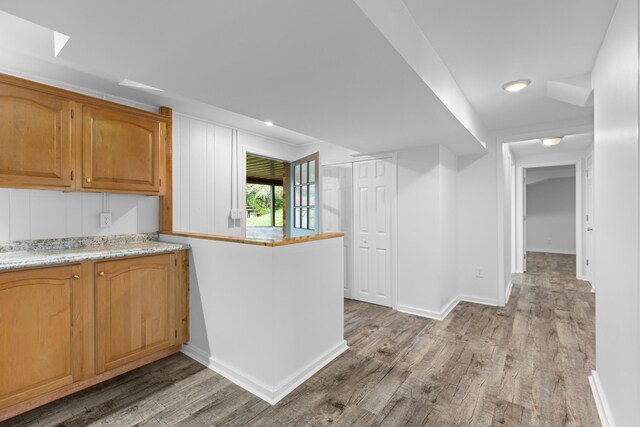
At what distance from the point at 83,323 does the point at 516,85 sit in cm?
363

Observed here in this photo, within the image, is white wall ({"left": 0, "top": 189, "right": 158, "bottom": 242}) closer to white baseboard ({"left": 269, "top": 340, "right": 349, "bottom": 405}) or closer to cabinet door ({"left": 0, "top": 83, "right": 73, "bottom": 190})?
cabinet door ({"left": 0, "top": 83, "right": 73, "bottom": 190})

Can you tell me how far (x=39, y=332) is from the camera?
1862 millimetres

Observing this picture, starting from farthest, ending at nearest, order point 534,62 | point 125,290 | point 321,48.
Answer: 1. point 125,290
2. point 534,62
3. point 321,48

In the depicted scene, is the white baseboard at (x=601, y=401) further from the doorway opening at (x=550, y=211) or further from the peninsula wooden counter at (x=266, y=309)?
the doorway opening at (x=550, y=211)

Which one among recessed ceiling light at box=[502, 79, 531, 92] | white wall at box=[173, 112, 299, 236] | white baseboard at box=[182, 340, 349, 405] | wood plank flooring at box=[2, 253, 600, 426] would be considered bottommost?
wood plank flooring at box=[2, 253, 600, 426]

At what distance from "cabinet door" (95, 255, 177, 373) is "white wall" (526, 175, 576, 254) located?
9.43 meters

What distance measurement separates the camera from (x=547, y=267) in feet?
20.5

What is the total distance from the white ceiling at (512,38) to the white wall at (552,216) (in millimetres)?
7176

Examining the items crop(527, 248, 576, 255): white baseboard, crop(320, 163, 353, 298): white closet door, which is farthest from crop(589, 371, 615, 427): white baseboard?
crop(527, 248, 576, 255): white baseboard

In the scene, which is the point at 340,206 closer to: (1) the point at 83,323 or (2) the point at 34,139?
(1) the point at 83,323

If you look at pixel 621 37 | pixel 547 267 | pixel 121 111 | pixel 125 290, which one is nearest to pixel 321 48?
pixel 621 37

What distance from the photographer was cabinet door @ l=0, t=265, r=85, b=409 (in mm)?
1751

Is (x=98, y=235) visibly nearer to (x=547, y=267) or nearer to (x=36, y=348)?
(x=36, y=348)

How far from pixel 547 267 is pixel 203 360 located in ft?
22.3
